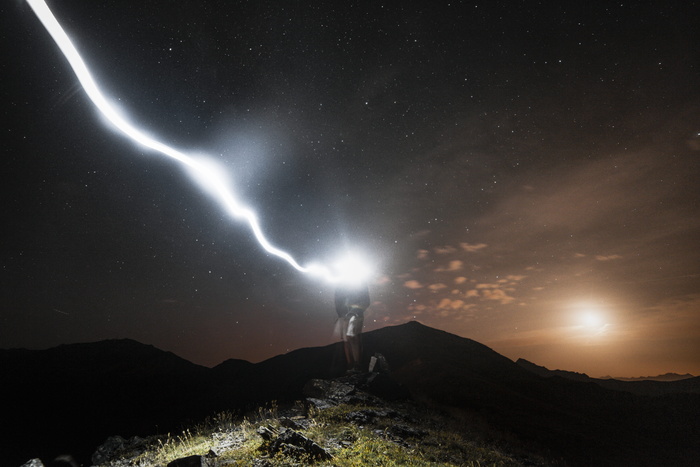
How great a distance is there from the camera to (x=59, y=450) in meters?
30.4

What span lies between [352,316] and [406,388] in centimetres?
526

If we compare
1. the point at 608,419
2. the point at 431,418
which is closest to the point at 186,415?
the point at 431,418

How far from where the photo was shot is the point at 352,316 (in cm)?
2105

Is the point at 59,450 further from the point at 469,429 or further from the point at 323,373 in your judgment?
the point at 469,429

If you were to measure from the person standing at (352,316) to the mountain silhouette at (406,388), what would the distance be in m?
4.77

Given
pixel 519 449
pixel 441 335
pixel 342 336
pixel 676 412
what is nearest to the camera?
pixel 519 449

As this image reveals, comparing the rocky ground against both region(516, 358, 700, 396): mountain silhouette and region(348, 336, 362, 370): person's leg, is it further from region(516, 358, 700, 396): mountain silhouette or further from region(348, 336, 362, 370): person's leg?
region(516, 358, 700, 396): mountain silhouette

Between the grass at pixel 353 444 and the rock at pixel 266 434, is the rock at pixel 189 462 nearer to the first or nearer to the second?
the grass at pixel 353 444

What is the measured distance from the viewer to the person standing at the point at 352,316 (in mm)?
20719

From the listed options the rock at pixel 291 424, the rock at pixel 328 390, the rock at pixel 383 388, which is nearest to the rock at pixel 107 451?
the rock at pixel 291 424

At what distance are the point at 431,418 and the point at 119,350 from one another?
68220 millimetres

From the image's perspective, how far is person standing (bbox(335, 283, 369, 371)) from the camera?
68.0 feet

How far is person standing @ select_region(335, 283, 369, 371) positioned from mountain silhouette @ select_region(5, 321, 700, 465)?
15.7 ft

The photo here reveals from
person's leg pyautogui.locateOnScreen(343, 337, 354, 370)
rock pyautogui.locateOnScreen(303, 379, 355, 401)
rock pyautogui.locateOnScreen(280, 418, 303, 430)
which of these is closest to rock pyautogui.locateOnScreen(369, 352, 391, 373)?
person's leg pyautogui.locateOnScreen(343, 337, 354, 370)
